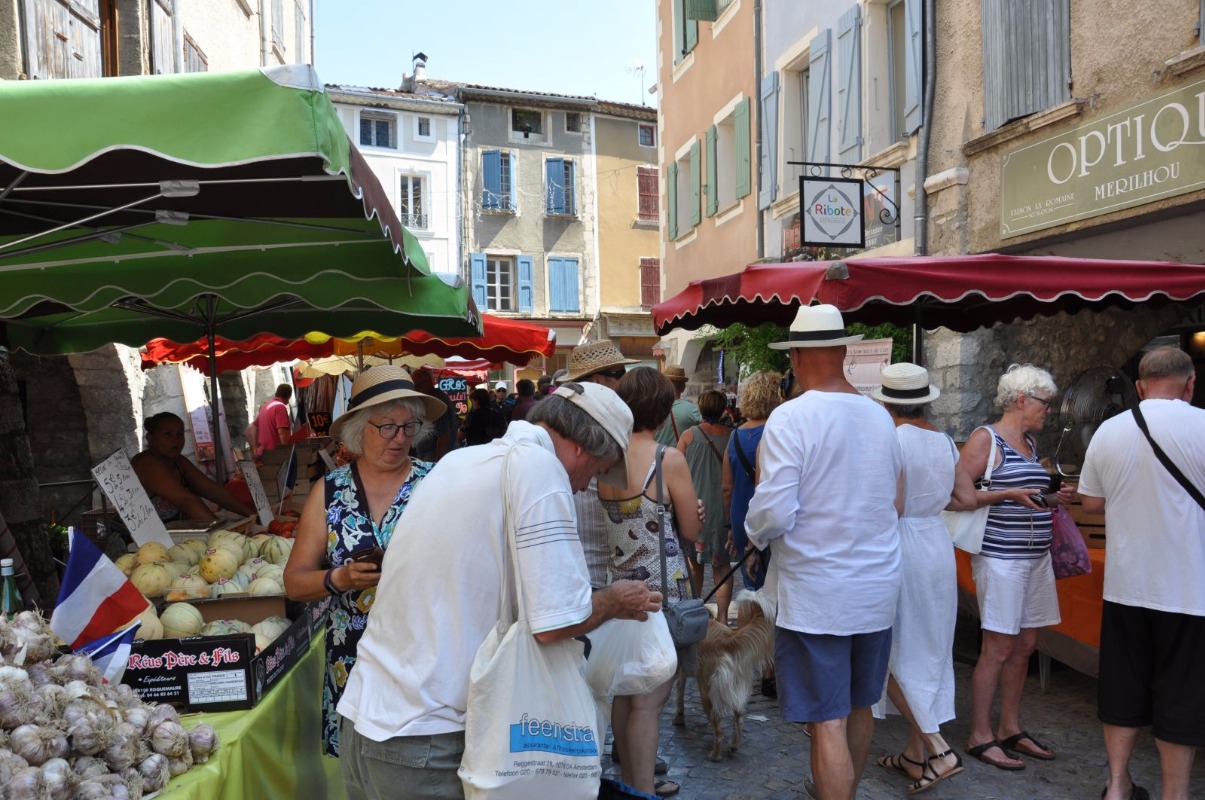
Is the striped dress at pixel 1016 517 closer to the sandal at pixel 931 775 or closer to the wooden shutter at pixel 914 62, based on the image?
the sandal at pixel 931 775

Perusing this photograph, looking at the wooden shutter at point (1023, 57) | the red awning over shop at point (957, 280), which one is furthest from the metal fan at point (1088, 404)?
the red awning over shop at point (957, 280)

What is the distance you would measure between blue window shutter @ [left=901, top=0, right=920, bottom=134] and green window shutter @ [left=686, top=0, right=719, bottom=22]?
233 inches

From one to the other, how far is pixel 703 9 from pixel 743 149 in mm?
2748

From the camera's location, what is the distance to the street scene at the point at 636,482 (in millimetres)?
1975

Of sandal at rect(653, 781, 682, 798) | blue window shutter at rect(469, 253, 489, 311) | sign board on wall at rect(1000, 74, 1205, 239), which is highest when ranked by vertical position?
blue window shutter at rect(469, 253, 489, 311)

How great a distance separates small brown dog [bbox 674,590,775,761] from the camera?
13.9 feet

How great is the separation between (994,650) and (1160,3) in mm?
5258

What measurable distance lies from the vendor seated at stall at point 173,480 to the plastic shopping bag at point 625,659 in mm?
3232

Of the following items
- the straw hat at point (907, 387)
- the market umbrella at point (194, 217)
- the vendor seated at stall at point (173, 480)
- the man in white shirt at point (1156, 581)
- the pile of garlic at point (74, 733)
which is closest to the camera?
the pile of garlic at point (74, 733)

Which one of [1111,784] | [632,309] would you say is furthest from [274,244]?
[632,309]

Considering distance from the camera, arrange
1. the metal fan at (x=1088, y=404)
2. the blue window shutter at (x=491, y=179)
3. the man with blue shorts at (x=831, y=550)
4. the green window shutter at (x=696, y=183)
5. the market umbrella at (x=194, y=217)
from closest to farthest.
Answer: the market umbrella at (x=194, y=217) → the man with blue shorts at (x=831, y=550) → the metal fan at (x=1088, y=404) → the green window shutter at (x=696, y=183) → the blue window shutter at (x=491, y=179)

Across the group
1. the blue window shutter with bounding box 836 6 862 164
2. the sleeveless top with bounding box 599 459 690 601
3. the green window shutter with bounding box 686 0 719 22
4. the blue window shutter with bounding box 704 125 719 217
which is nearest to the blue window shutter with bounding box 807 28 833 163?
the blue window shutter with bounding box 836 6 862 164

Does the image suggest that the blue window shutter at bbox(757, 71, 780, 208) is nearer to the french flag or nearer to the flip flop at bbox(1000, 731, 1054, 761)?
the flip flop at bbox(1000, 731, 1054, 761)

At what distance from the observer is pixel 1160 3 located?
6.87 meters
